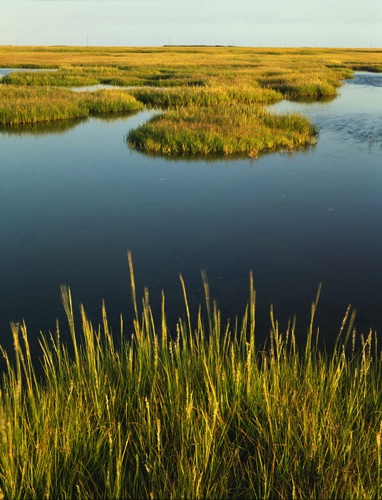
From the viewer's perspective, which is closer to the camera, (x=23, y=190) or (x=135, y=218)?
(x=135, y=218)

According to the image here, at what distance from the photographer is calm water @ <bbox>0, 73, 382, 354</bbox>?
608cm

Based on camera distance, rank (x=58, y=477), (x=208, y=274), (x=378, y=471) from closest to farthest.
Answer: (x=378, y=471) < (x=58, y=477) < (x=208, y=274)

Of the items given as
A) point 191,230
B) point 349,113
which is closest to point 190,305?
point 191,230

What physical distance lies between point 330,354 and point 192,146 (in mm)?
10283

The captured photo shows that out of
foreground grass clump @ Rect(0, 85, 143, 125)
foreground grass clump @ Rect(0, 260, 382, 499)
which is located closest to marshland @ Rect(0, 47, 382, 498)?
Result: foreground grass clump @ Rect(0, 260, 382, 499)

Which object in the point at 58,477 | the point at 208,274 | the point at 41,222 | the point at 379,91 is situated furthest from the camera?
the point at 379,91

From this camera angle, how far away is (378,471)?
267 centimetres

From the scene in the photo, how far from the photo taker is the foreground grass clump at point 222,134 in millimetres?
14375

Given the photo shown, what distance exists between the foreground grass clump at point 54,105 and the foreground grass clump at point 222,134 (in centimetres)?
474

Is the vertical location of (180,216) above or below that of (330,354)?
above

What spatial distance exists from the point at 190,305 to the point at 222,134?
968cm

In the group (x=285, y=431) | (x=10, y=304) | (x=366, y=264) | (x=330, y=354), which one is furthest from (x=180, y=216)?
(x=285, y=431)

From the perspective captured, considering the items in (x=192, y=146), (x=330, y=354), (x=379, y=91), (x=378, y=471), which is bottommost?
(x=330, y=354)

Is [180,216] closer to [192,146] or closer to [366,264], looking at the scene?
[366,264]
